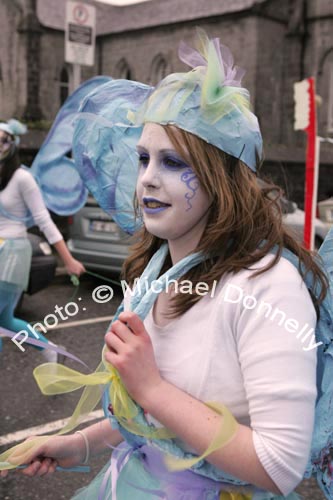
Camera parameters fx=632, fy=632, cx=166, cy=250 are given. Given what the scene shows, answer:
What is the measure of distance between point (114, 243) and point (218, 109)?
578 cm

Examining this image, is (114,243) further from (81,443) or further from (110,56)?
(110,56)

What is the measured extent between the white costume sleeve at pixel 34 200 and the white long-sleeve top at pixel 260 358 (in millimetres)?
2977

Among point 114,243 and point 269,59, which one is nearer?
point 114,243

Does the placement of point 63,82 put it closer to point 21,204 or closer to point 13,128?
point 13,128

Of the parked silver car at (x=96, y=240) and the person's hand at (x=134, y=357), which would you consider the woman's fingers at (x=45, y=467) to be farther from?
the parked silver car at (x=96, y=240)

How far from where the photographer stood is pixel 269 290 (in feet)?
3.48

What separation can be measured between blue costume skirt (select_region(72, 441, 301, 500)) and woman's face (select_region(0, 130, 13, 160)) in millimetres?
2974

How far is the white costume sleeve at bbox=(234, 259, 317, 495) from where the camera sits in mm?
988

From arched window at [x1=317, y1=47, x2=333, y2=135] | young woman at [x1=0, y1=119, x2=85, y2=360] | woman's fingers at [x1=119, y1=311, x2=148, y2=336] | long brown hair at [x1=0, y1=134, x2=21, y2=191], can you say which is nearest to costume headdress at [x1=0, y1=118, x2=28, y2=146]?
young woman at [x1=0, y1=119, x2=85, y2=360]

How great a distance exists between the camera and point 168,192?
3.87 feet

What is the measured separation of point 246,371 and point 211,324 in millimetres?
112

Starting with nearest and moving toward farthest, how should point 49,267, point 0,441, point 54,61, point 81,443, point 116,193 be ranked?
point 81,443, point 116,193, point 0,441, point 49,267, point 54,61

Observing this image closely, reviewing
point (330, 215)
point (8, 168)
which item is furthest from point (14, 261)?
point (330, 215)

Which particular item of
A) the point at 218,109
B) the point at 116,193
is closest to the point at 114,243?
the point at 116,193
